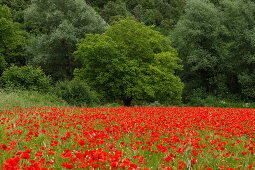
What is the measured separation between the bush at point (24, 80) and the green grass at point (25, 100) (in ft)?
6.39

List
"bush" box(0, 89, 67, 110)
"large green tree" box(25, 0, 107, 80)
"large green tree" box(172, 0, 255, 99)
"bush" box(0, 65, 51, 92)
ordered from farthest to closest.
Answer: "large green tree" box(172, 0, 255, 99) → "large green tree" box(25, 0, 107, 80) → "bush" box(0, 65, 51, 92) → "bush" box(0, 89, 67, 110)

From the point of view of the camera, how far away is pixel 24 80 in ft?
62.5

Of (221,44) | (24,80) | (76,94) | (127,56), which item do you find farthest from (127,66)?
(221,44)

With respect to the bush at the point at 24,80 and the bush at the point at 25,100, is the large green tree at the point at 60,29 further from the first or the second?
the bush at the point at 25,100

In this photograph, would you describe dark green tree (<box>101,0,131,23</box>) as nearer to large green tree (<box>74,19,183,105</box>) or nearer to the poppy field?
large green tree (<box>74,19,183,105</box>)

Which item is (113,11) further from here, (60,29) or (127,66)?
(127,66)

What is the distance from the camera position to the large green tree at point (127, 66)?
845 inches

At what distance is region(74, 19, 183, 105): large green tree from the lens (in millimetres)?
21469

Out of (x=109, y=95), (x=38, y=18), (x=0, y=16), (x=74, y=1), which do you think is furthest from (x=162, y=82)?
(x=0, y=16)

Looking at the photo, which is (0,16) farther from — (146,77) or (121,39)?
(146,77)

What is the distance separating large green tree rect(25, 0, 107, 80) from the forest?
0.44 ft

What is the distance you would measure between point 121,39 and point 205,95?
18.9m

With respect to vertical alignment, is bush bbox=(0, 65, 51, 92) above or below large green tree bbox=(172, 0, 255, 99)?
below

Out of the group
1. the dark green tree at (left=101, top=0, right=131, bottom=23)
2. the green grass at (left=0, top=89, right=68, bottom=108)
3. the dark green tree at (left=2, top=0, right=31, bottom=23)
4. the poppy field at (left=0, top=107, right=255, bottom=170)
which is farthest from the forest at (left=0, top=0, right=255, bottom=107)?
the dark green tree at (left=101, top=0, right=131, bottom=23)
